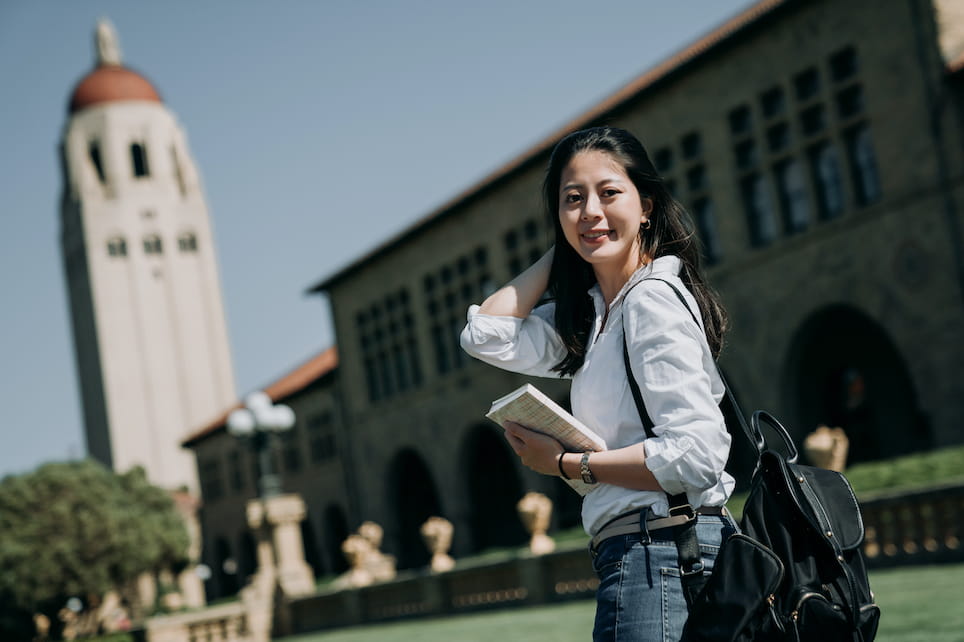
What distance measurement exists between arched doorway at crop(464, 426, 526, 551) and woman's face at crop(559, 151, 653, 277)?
35.1m

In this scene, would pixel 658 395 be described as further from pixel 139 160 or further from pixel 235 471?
pixel 139 160

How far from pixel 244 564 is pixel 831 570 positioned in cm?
5939

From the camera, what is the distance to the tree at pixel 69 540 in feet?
145

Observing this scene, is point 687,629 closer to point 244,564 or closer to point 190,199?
point 244,564

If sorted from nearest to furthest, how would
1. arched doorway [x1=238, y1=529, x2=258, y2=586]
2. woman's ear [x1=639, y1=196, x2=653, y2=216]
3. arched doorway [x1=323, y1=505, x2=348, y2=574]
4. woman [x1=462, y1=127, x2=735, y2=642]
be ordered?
woman [x1=462, y1=127, x2=735, y2=642]
woman's ear [x1=639, y1=196, x2=653, y2=216]
arched doorway [x1=323, y1=505, x2=348, y2=574]
arched doorway [x1=238, y1=529, x2=258, y2=586]

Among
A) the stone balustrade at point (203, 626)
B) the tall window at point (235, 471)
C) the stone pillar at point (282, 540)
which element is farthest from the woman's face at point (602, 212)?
the tall window at point (235, 471)

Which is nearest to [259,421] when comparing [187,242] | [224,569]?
[224,569]

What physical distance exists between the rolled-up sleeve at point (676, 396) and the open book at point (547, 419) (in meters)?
0.19

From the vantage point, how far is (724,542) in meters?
2.74

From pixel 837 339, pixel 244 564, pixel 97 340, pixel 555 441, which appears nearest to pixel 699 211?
pixel 837 339

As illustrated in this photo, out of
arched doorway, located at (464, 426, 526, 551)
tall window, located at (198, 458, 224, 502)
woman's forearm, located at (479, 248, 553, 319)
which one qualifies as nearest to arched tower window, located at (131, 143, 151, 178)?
tall window, located at (198, 458, 224, 502)

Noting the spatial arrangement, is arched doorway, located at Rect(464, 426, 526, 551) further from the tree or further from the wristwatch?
the wristwatch

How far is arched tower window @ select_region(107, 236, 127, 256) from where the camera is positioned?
3621 inches

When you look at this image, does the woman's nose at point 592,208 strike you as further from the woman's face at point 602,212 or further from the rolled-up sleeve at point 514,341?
the rolled-up sleeve at point 514,341
